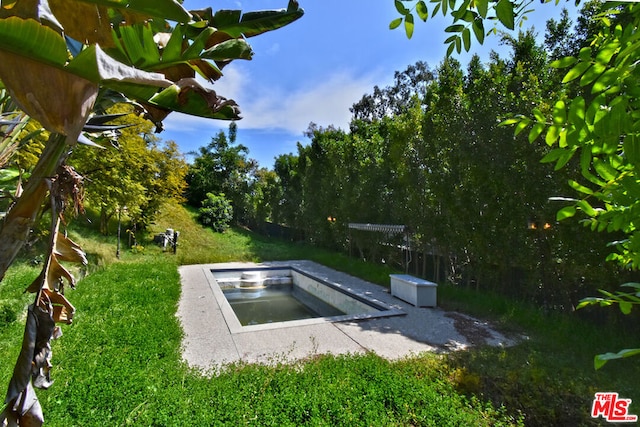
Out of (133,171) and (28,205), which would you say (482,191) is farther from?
(133,171)

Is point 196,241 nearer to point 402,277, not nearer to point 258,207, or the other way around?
point 258,207

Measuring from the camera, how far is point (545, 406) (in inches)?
125

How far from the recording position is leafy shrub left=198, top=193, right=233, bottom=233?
65.3 feet

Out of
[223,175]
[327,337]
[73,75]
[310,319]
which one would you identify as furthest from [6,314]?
[223,175]

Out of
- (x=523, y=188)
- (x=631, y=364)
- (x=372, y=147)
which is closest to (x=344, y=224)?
(x=372, y=147)

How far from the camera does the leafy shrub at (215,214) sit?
19906mm

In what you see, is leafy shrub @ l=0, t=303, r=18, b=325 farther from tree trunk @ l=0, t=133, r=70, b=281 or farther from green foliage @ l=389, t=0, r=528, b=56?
green foliage @ l=389, t=0, r=528, b=56

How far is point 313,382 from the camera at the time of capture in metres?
3.41

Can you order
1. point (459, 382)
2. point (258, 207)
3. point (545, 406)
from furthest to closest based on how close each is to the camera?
point (258, 207)
point (459, 382)
point (545, 406)

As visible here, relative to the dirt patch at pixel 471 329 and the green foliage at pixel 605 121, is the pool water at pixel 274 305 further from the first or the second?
the green foliage at pixel 605 121

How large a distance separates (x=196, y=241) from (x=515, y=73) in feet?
50.2

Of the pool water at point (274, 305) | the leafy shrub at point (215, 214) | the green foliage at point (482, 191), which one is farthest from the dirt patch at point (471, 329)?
the leafy shrub at point (215, 214)

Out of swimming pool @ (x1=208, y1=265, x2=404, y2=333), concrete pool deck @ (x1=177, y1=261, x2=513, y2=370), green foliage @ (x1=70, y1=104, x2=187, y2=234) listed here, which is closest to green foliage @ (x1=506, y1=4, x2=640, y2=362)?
concrete pool deck @ (x1=177, y1=261, x2=513, y2=370)

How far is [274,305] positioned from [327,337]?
434 centimetres
